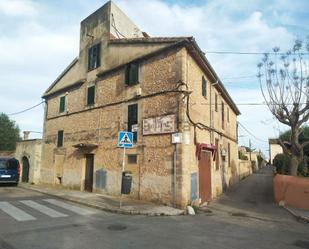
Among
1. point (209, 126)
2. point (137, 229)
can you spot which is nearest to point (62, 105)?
point (209, 126)

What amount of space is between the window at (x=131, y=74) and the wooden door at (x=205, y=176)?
15.4 ft

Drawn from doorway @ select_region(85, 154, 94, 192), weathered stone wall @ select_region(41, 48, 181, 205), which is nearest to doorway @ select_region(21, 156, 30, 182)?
weathered stone wall @ select_region(41, 48, 181, 205)

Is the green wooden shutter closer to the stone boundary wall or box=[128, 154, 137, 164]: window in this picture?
box=[128, 154, 137, 164]: window

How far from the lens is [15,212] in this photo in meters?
9.73

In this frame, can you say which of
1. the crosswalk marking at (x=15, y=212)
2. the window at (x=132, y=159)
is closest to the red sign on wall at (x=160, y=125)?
the window at (x=132, y=159)

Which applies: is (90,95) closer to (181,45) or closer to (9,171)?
(181,45)

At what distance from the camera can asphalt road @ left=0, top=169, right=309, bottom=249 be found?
6535 mm

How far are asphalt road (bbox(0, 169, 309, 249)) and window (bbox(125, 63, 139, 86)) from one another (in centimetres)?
610

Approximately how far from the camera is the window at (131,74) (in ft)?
45.6

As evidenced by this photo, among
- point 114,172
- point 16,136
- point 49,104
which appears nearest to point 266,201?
point 114,172

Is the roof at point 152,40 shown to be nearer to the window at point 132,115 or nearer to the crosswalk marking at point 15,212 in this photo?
the window at point 132,115

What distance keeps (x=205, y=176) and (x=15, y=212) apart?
826 cm

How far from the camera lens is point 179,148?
11547mm

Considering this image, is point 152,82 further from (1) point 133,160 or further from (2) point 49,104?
(2) point 49,104
